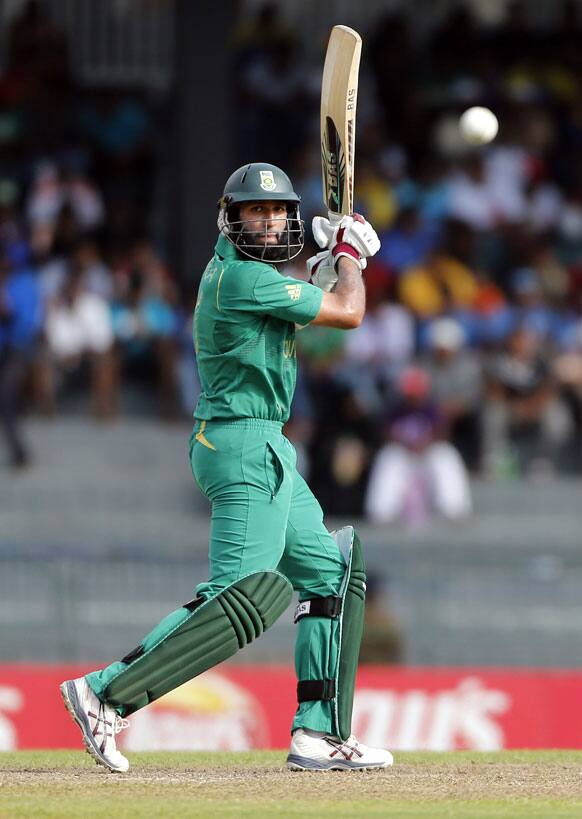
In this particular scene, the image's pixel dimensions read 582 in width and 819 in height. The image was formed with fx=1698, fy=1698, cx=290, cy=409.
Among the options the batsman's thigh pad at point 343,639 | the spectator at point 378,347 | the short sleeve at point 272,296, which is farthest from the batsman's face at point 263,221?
the spectator at point 378,347

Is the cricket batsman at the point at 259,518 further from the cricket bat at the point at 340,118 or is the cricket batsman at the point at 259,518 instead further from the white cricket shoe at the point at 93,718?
the cricket bat at the point at 340,118

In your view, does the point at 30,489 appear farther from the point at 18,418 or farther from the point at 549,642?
the point at 549,642

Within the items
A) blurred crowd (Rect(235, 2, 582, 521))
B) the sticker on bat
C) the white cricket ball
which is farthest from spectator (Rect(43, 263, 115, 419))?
the sticker on bat

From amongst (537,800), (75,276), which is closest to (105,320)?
(75,276)

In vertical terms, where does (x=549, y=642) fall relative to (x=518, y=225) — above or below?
below

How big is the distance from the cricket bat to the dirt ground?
→ 2.12 m

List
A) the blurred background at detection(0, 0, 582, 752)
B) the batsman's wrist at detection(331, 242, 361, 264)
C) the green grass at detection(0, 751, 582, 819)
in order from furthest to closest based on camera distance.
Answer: the blurred background at detection(0, 0, 582, 752) < the batsman's wrist at detection(331, 242, 361, 264) < the green grass at detection(0, 751, 582, 819)

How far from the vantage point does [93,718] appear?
5738 mm

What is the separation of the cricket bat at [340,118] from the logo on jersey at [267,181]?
0.50 meters

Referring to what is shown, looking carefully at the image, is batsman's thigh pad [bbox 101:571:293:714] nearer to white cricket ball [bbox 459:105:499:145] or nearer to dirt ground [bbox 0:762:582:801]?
dirt ground [bbox 0:762:582:801]

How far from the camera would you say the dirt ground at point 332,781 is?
218 inches

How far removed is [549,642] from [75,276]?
5791mm

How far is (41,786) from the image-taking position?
5656 mm

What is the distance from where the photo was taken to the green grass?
201 inches
